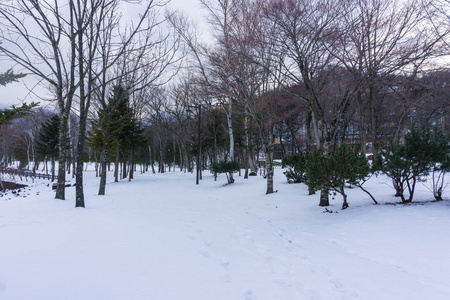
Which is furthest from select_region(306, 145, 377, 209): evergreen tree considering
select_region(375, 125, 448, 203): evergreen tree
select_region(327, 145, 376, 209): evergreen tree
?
select_region(375, 125, 448, 203): evergreen tree

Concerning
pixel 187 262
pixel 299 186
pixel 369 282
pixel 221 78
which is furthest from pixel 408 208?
pixel 221 78

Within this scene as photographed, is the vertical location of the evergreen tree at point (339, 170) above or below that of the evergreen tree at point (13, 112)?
below

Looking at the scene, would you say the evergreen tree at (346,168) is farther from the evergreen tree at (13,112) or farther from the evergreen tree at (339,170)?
the evergreen tree at (13,112)

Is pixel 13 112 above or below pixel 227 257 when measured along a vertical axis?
above

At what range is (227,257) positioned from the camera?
3.66 metres

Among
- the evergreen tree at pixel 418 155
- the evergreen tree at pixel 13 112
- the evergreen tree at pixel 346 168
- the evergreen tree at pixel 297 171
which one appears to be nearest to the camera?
the evergreen tree at pixel 418 155

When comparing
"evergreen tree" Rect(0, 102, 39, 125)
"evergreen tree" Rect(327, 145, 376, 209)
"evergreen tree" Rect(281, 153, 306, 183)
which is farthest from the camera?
"evergreen tree" Rect(281, 153, 306, 183)

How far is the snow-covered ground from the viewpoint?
256 centimetres

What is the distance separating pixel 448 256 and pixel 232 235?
3488mm

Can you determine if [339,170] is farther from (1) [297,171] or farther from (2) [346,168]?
(1) [297,171]

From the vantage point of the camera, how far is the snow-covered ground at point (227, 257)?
256 cm

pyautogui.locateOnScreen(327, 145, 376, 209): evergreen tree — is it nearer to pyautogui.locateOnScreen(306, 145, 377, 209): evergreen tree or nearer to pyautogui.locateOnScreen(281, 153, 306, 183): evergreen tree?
pyautogui.locateOnScreen(306, 145, 377, 209): evergreen tree

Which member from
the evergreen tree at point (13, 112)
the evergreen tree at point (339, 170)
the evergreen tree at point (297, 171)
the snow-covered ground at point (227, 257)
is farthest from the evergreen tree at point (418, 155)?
the evergreen tree at point (13, 112)

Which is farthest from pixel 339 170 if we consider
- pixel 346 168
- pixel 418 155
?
pixel 418 155
